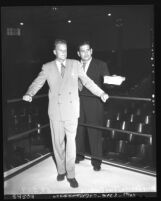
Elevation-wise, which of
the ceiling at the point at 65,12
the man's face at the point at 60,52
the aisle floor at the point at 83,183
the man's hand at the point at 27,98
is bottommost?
the aisle floor at the point at 83,183

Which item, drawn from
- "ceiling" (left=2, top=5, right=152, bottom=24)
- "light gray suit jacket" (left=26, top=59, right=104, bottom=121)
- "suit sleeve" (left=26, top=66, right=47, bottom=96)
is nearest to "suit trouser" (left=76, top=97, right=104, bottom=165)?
"light gray suit jacket" (left=26, top=59, right=104, bottom=121)

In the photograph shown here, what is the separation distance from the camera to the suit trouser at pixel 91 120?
268 centimetres

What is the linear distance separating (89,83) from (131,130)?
2.06ft

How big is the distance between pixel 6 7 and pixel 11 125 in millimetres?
975

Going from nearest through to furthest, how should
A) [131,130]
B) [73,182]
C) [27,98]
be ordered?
[27,98], [73,182], [131,130]

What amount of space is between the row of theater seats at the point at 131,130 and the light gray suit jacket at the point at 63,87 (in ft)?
1.21

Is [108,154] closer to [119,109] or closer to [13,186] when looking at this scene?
[119,109]

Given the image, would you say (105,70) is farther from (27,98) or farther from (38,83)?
(27,98)

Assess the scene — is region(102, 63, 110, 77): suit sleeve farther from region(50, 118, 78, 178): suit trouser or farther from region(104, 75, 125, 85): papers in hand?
region(50, 118, 78, 178): suit trouser

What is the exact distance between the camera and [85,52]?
264 centimetres

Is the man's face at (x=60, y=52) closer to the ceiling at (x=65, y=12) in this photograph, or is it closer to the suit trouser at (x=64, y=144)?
the ceiling at (x=65, y=12)

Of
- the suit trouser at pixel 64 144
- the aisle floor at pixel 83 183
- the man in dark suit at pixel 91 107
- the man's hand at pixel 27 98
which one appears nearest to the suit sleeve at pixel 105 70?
the man in dark suit at pixel 91 107

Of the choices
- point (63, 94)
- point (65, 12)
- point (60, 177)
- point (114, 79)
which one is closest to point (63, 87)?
point (63, 94)

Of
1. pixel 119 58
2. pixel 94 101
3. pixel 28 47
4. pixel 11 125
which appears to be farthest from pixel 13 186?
pixel 119 58
